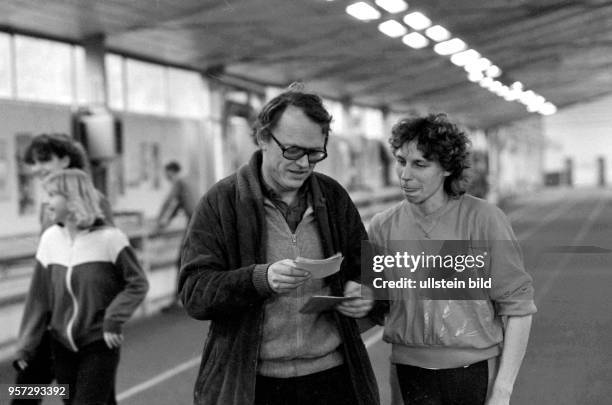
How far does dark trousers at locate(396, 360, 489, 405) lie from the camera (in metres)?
1.77

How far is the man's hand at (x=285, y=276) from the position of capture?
158 centimetres

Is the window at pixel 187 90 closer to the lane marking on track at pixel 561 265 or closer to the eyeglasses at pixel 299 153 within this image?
the lane marking on track at pixel 561 265

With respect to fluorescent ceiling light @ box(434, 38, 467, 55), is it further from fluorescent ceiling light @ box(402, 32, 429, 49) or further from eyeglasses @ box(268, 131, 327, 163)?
eyeglasses @ box(268, 131, 327, 163)

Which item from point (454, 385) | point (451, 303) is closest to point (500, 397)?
point (454, 385)

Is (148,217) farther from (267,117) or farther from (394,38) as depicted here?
(267,117)

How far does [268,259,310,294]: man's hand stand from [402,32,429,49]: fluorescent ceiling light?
1502 mm

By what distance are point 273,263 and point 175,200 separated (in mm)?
4903

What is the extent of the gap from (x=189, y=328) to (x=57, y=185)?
338cm

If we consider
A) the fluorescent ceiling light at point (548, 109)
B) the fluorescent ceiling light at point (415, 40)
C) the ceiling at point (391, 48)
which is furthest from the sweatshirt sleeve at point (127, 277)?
the fluorescent ceiling light at point (548, 109)

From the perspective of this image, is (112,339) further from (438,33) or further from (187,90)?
(187,90)

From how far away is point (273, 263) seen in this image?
1.63 meters

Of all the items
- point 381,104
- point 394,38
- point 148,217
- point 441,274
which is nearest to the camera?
point 441,274

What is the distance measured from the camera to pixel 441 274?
72.5 inches

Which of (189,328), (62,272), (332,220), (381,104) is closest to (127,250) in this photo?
(62,272)
